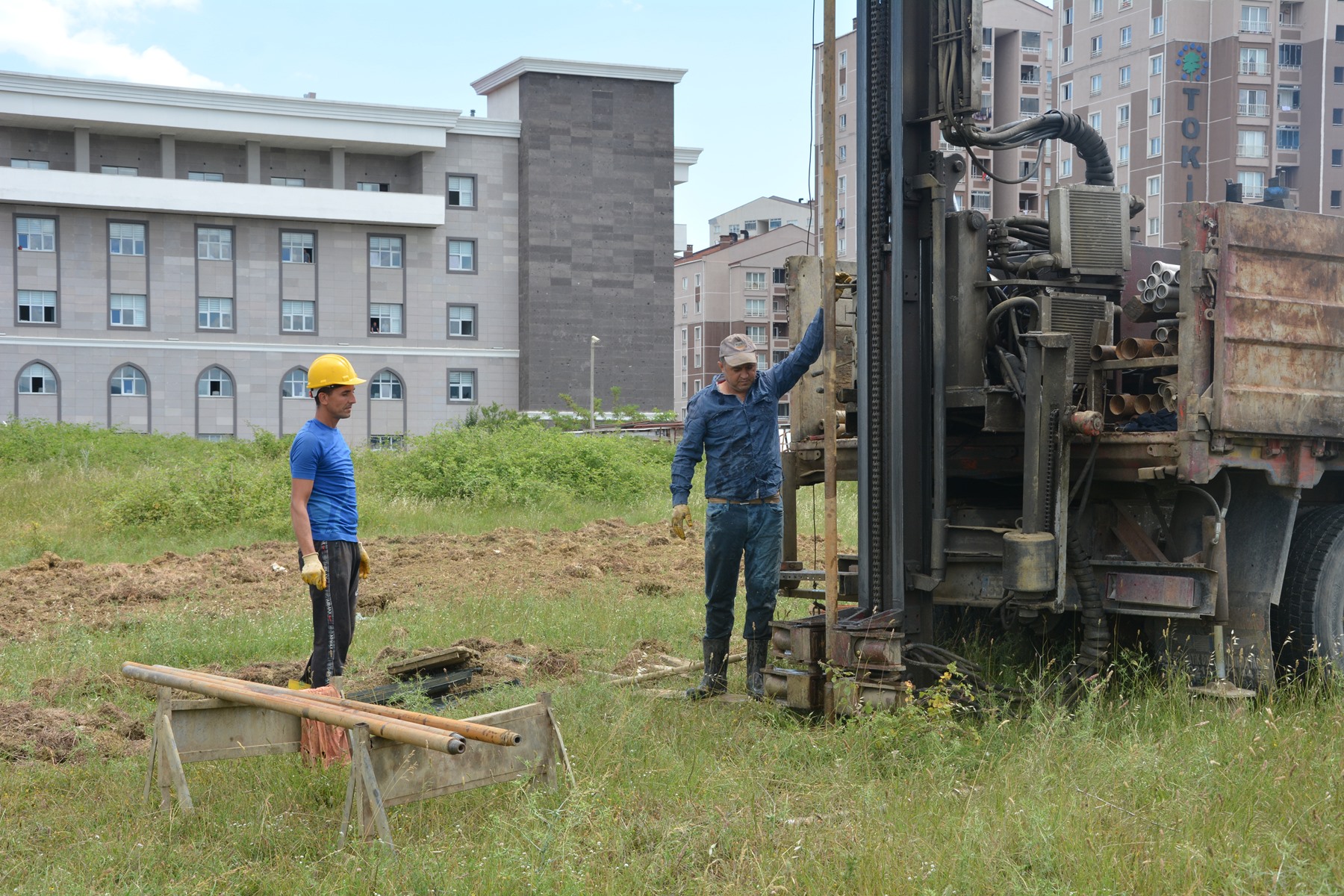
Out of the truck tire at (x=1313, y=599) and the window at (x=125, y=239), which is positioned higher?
the window at (x=125, y=239)

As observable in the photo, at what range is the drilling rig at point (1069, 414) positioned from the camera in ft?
21.2

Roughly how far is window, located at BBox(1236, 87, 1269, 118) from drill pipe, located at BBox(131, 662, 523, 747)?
70.1m

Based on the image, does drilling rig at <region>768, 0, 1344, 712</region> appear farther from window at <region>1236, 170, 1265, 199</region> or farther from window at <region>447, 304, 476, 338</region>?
window at <region>1236, 170, 1265, 199</region>

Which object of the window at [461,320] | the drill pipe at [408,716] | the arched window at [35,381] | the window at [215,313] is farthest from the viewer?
the window at [461,320]

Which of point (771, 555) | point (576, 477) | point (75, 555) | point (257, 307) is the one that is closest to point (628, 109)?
point (257, 307)

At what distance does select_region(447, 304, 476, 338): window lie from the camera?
5409 centimetres

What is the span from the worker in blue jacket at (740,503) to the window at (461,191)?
4843 cm

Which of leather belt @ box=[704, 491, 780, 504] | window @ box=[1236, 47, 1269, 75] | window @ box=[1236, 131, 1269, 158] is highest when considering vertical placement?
window @ box=[1236, 47, 1269, 75]

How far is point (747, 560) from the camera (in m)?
7.77

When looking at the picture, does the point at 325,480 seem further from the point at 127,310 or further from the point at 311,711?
the point at 127,310

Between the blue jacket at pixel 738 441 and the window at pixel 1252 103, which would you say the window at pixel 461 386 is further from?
the blue jacket at pixel 738 441

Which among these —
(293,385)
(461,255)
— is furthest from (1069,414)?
(461,255)

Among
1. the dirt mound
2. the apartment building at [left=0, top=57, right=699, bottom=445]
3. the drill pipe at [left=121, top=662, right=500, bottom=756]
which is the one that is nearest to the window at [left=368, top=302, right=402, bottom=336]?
the apartment building at [left=0, top=57, right=699, bottom=445]

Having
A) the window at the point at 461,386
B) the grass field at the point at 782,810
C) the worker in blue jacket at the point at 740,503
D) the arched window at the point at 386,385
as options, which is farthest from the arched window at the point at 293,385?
the worker in blue jacket at the point at 740,503
